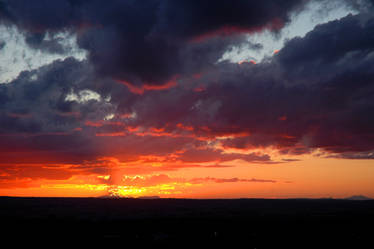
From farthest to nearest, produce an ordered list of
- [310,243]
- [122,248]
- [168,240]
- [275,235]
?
[275,235], [168,240], [310,243], [122,248]

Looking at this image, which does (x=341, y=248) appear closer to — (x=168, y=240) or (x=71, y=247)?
(x=168, y=240)

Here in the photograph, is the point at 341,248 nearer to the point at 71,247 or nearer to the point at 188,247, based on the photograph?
the point at 188,247

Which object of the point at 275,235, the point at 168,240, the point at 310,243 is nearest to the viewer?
the point at 310,243

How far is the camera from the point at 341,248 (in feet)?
202

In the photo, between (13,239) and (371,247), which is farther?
(13,239)

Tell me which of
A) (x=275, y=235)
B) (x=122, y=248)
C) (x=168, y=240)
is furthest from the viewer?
(x=275, y=235)

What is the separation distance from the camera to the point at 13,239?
72.8 m

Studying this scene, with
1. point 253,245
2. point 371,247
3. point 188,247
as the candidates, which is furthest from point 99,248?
point 371,247

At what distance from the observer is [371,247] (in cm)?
6178

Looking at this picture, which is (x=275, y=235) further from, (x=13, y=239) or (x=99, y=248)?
(x=13, y=239)

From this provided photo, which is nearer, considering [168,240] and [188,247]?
[188,247]

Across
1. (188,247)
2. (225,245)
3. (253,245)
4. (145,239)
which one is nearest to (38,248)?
(145,239)

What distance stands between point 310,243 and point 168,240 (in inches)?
1095

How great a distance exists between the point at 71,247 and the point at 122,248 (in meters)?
9.64
